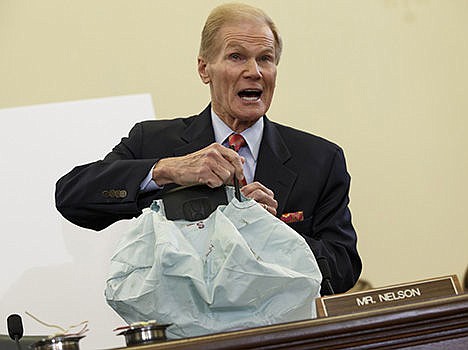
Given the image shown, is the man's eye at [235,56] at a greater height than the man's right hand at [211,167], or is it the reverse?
the man's eye at [235,56]

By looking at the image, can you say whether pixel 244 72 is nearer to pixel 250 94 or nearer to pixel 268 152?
pixel 250 94

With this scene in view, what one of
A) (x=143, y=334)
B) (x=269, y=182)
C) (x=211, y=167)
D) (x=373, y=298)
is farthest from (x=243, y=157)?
(x=143, y=334)

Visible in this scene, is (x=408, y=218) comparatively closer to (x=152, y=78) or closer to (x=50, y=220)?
(x=152, y=78)

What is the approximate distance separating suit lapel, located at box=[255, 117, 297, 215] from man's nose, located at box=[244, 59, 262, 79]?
0.47 ft

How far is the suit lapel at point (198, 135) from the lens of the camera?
2.39 meters

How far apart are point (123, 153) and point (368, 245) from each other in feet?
6.15

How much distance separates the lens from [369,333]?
139 centimetres

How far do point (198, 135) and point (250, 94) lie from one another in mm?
145

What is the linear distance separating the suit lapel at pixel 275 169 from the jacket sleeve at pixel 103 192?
0.28m

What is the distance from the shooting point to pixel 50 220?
356 cm

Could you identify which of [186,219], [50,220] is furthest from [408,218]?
[186,219]

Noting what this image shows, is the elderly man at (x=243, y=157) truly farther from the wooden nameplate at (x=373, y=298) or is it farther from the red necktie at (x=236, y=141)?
the wooden nameplate at (x=373, y=298)

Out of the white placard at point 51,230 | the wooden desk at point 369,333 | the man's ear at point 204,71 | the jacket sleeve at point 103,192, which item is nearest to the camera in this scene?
the wooden desk at point 369,333

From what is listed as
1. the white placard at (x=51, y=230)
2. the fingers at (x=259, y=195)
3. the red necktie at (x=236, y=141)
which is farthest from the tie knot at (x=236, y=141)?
the white placard at (x=51, y=230)
